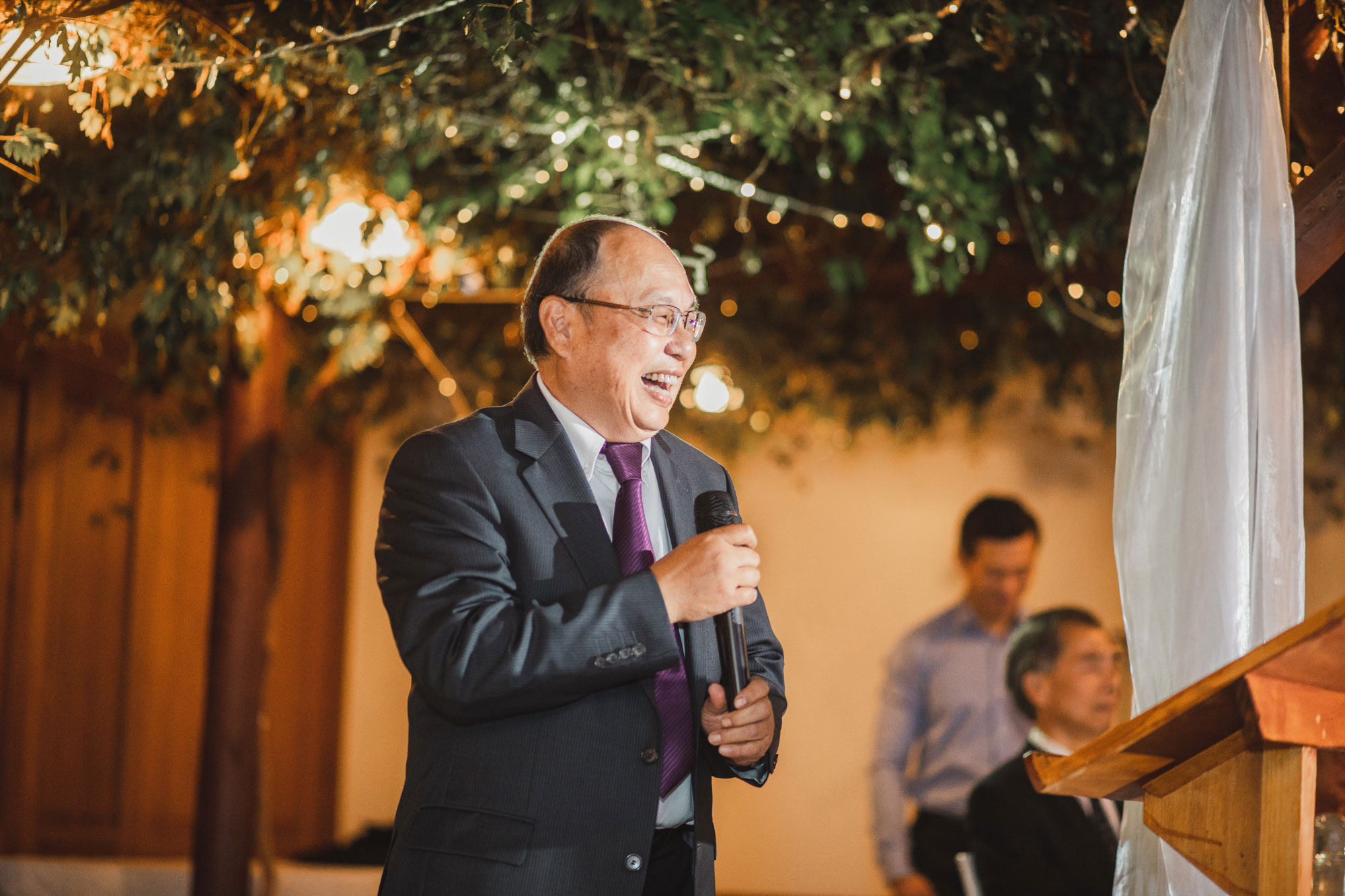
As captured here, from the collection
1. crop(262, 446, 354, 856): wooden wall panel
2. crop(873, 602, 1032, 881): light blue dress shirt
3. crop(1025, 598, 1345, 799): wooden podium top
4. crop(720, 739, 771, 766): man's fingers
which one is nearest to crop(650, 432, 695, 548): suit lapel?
crop(720, 739, 771, 766): man's fingers

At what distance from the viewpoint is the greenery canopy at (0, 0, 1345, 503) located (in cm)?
212

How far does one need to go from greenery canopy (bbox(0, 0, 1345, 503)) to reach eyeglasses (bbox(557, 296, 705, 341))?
1.70 ft

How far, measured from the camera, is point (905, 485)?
19.5 ft

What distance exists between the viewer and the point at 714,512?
1.55 m

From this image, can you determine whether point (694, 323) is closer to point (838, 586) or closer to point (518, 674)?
point (518, 674)

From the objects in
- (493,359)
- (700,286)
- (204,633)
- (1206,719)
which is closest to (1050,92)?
(700,286)

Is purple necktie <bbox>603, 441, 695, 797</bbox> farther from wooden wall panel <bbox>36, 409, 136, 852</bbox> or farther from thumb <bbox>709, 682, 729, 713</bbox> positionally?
wooden wall panel <bbox>36, 409, 136, 852</bbox>

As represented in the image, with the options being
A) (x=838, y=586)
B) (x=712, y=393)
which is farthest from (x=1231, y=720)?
(x=838, y=586)

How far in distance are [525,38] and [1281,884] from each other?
5.24 ft

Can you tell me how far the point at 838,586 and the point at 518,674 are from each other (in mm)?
4769

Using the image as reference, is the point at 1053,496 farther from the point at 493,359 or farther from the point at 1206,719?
the point at 1206,719

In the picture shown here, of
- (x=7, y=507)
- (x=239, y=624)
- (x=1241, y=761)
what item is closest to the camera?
(x=1241, y=761)

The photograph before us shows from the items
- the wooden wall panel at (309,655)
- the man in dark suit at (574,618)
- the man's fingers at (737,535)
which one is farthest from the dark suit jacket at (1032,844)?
the wooden wall panel at (309,655)

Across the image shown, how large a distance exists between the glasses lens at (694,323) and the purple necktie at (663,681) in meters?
0.24
